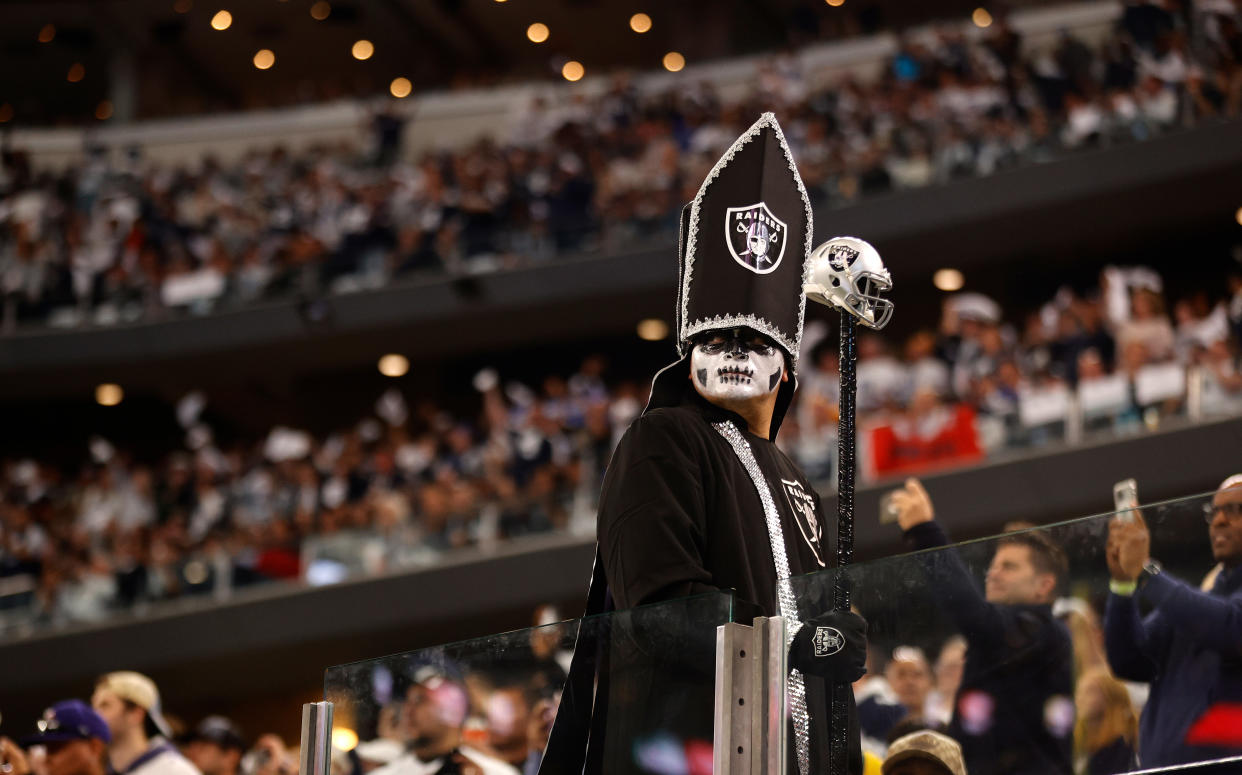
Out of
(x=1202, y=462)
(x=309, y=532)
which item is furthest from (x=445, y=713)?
(x=309, y=532)

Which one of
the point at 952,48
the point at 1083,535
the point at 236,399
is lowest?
the point at 1083,535

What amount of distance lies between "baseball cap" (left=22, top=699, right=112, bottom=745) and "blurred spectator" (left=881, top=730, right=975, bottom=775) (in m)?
3.16

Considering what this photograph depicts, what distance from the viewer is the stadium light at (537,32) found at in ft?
74.2

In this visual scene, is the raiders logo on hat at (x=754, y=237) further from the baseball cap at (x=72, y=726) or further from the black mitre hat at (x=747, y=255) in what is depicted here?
the baseball cap at (x=72, y=726)

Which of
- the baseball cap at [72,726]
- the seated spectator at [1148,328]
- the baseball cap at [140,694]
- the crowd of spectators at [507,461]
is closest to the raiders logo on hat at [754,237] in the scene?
the baseball cap at [72,726]

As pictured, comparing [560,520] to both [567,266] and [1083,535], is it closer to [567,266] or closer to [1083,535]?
[567,266]

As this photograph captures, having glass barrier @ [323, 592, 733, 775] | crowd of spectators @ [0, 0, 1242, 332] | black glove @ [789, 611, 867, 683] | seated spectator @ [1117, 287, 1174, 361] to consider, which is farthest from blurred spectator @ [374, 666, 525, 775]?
crowd of spectators @ [0, 0, 1242, 332]

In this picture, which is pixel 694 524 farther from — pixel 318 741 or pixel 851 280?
pixel 318 741

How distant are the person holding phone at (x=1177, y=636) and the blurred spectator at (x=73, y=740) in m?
3.54

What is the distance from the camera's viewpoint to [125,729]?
5.38 metres

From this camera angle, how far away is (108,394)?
1836cm

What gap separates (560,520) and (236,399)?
24.6 ft

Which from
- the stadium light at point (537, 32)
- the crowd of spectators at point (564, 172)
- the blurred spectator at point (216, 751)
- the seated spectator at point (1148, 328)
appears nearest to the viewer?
the blurred spectator at point (216, 751)

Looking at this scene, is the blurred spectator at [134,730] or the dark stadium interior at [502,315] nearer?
the blurred spectator at [134,730]
